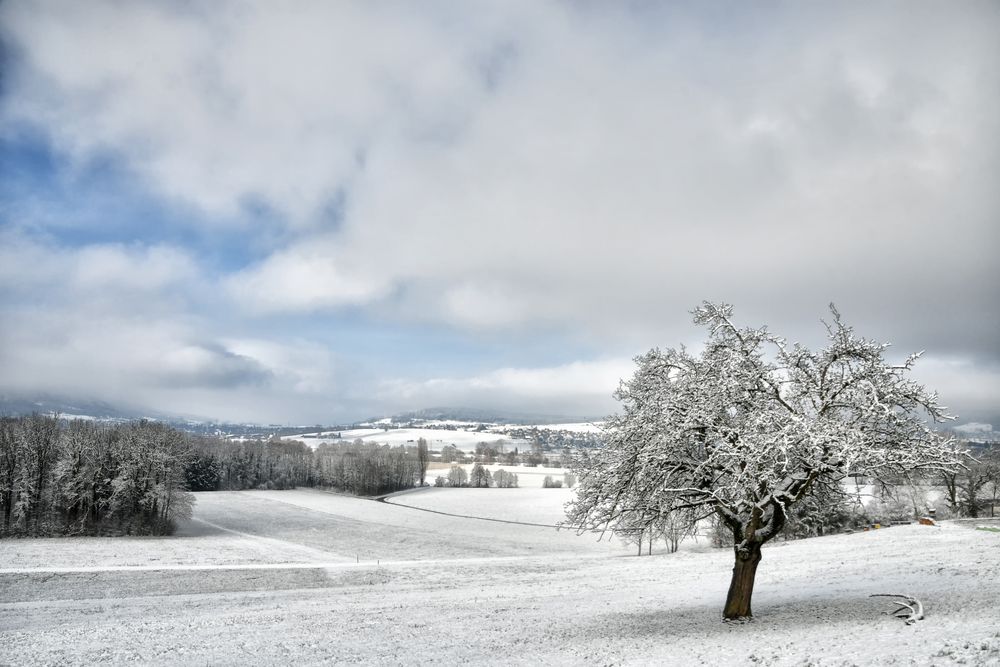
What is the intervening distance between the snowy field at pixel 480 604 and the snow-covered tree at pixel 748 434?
3740 millimetres

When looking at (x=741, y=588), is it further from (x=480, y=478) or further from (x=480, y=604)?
(x=480, y=478)

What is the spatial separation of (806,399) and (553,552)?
152 ft

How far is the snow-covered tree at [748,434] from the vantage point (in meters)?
15.0

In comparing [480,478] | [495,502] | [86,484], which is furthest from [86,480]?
[480,478]

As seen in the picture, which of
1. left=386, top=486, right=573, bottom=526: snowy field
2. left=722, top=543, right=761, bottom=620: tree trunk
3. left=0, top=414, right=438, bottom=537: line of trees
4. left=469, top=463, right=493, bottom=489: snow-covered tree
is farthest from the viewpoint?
left=469, top=463, right=493, bottom=489: snow-covered tree

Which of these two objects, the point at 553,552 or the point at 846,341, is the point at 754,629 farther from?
the point at 553,552

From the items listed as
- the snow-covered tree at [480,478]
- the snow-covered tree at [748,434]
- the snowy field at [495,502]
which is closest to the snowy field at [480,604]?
the snow-covered tree at [748,434]

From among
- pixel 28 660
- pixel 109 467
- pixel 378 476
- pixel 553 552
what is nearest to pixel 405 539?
pixel 553 552

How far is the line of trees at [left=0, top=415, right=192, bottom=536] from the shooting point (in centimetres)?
5925

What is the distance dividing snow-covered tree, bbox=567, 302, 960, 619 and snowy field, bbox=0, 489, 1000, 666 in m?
3.74

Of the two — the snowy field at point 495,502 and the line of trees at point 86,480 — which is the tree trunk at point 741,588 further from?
the snowy field at point 495,502

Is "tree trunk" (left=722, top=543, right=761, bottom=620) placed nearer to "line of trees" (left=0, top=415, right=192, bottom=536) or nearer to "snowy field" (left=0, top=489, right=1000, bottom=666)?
"snowy field" (left=0, top=489, right=1000, bottom=666)

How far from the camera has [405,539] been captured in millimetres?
63031

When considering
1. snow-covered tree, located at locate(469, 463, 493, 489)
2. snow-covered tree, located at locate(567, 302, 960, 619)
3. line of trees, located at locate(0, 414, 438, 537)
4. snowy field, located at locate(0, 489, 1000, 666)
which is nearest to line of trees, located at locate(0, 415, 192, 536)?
line of trees, located at locate(0, 414, 438, 537)
